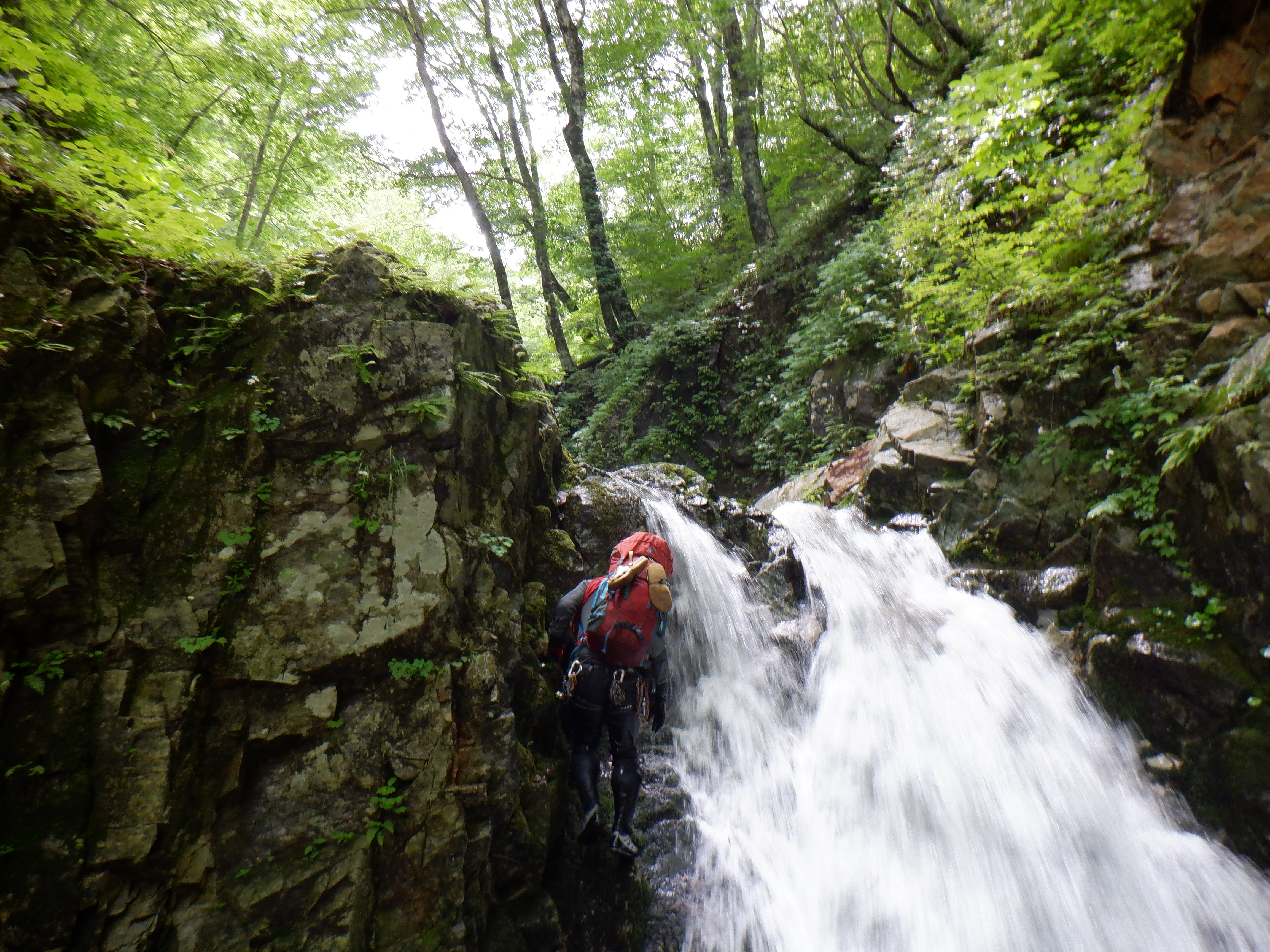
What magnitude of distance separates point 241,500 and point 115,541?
0.64m

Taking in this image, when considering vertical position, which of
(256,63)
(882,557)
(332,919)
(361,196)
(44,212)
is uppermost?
(361,196)

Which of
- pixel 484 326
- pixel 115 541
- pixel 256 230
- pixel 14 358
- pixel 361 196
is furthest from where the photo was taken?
pixel 361 196

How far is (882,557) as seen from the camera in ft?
22.8

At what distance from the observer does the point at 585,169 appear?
13.9 meters

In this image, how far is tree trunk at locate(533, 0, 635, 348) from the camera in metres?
13.2

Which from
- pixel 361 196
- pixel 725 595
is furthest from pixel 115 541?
pixel 361 196

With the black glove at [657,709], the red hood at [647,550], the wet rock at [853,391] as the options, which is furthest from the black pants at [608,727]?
the wet rock at [853,391]

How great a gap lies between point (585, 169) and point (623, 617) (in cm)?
1286

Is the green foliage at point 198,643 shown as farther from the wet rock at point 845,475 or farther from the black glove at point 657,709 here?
the wet rock at point 845,475

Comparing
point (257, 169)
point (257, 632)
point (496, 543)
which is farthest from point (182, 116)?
point (257, 632)

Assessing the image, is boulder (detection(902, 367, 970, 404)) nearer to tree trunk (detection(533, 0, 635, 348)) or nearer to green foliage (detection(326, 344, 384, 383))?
green foliage (detection(326, 344, 384, 383))

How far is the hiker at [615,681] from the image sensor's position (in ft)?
14.0

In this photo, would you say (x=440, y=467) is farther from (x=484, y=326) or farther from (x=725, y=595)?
(x=725, y=595)

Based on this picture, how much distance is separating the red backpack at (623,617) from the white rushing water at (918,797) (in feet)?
5.49
